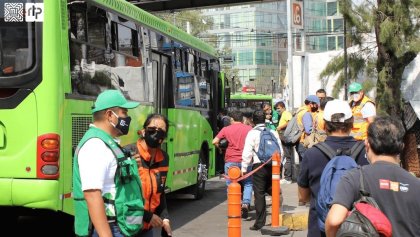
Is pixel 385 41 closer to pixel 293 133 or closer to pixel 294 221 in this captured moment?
pixel 293 133

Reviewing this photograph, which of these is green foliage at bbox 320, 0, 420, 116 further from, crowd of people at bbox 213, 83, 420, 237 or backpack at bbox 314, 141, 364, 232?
backpack at bbox 314, 141, 364, 232

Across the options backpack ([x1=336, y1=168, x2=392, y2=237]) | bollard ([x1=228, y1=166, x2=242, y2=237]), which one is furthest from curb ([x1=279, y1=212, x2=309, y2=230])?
backpack ([x1=336, y1=168, x2=392, y2=237])

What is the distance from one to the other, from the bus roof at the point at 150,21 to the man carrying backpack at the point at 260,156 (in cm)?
237

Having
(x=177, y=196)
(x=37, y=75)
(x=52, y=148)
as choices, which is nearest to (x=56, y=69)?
(x=37, y=75)

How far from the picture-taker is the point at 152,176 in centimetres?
493

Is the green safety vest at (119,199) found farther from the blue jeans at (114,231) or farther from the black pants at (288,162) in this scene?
the black pants at (288,162)

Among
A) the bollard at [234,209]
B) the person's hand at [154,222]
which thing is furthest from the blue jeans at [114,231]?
the bollard at [234,209]

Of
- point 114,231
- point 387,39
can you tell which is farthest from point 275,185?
point 114,231

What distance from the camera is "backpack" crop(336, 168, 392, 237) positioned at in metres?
2.99

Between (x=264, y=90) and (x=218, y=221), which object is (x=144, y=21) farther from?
(x=264, y=90)

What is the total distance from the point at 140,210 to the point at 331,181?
4.25 feet

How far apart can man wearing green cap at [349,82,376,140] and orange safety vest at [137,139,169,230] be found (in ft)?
9.35

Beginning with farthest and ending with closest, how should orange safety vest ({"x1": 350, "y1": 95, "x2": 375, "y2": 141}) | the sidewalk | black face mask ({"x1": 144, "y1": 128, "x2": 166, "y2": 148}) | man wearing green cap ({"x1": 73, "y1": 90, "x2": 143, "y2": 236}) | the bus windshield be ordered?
the sidewalk, orange safety vest ({"x1": 350, "y1": 95, "x2": 375, "y2": 141}), the bus windshield, black face mask ({"x1": 144, "y1": 128, "x2": 166, "y2": 148}), man wearing green cap ({"x1": 73, "y1": 90, "x2": 143, "y2": 236})

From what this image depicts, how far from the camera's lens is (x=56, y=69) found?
6.94 meters
